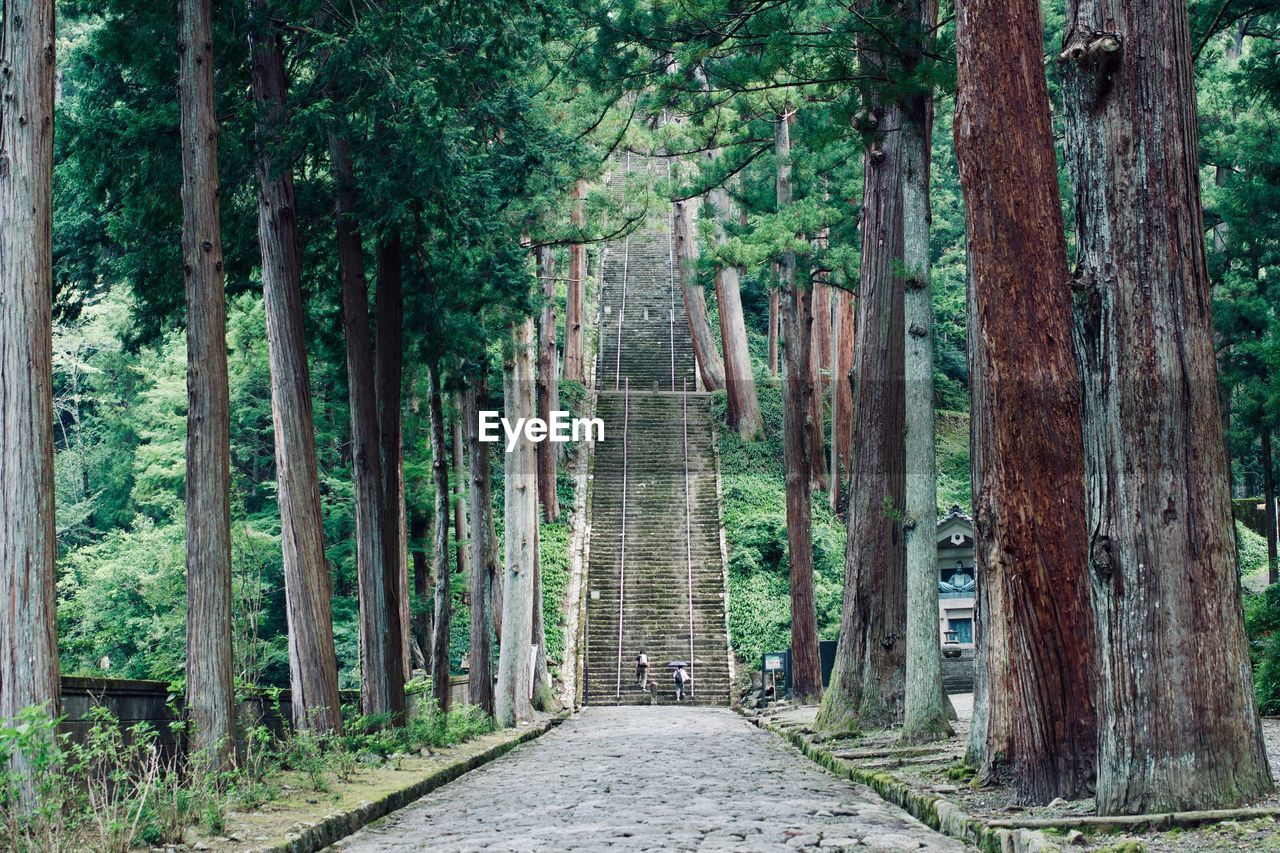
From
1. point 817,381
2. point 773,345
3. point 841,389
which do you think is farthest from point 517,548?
point 773,345

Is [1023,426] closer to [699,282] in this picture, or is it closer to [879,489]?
[879,489]

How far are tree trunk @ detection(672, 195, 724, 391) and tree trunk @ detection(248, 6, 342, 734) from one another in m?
21.3

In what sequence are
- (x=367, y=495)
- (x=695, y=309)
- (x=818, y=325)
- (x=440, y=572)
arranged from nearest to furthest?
1. (x=367, y=495)
2. (x=440, y=572)
3. (x=818, y=325)
4. (x=695, y=309)

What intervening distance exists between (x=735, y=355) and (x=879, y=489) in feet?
80.8

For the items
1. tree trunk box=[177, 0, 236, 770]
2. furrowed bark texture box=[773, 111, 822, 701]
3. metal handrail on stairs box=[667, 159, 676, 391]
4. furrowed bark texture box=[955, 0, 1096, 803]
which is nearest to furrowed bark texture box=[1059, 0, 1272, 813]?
furrowed bark texture box=[955, 0, 1096, 803]

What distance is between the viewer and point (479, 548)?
20.1 m

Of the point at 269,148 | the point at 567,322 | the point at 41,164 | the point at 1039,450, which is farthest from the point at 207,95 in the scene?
the point at 567,322

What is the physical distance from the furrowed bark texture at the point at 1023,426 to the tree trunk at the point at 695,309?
25294 mm

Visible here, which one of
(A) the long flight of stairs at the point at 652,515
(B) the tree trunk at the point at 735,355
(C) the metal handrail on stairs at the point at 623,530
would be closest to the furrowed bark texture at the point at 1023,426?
(A) the long flight of stairs at the point at 652,515

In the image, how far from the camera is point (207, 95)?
10.3 meters

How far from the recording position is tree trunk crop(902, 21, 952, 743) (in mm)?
11430

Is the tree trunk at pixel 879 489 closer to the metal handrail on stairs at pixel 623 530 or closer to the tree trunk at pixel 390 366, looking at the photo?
the tree trunk at pixel 390 366

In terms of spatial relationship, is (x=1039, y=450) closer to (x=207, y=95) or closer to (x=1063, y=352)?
(x=1063, y=352)

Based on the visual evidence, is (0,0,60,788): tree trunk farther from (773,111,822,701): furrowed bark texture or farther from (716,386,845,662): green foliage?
(716,386,845,662): green foliage
